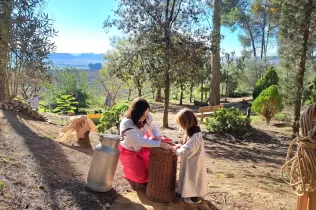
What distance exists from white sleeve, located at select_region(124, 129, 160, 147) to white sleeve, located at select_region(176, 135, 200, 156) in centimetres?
26

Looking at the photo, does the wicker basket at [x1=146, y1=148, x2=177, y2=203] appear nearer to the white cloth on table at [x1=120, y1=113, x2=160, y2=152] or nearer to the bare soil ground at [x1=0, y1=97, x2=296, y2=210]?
the white cloth on table at [x1=120, y1=113, x2=160, y2=152]

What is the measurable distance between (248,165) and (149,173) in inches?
148

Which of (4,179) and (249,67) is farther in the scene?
(249,67)

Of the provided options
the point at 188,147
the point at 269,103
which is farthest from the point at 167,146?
the point at 269,103

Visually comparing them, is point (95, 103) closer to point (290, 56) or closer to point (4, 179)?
point (290, 56)

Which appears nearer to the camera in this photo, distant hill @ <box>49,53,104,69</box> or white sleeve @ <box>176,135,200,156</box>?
white sleeve @ <box>176,135,200,156</box>

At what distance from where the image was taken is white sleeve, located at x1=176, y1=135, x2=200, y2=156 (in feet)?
11.4

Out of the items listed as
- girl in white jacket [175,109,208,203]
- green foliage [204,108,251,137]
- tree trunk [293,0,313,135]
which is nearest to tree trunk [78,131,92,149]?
girl in white jacket [175,109,208,203]

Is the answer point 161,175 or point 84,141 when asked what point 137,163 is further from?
point 84,141

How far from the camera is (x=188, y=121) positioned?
354cm

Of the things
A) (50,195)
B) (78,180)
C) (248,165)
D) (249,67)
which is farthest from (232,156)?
(249,67)

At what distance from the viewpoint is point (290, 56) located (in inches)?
383

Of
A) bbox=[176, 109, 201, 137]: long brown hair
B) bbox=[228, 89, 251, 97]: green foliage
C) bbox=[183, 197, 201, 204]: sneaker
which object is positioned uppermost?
bbox=[176, 109, 201, 137]: long brown hair

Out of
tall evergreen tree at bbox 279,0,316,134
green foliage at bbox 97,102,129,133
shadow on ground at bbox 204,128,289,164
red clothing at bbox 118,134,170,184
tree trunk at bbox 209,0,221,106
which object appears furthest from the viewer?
tree trunk at bbox 209,0,221,106
